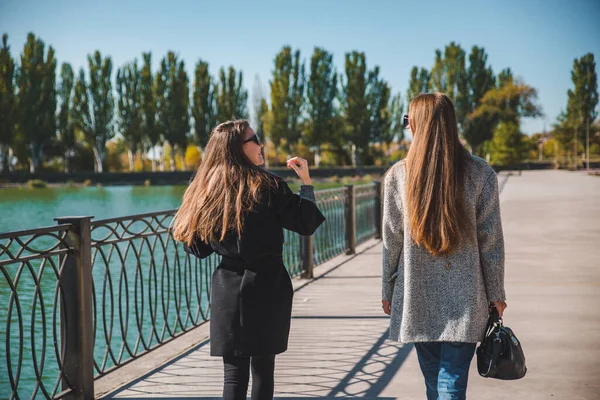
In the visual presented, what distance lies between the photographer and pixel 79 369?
4.11 metres

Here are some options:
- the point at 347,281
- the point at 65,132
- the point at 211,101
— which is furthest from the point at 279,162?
the point at 347,281

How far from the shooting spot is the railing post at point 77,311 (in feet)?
13.2

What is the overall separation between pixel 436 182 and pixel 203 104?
64.3 meters

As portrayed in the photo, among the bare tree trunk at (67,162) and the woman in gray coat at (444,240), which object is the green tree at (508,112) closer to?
the bare tree trunk at (67,162)

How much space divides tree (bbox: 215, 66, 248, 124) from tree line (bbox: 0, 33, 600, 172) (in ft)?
0.30

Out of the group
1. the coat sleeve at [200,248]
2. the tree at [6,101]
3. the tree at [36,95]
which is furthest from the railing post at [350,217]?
the tree at [36,95]

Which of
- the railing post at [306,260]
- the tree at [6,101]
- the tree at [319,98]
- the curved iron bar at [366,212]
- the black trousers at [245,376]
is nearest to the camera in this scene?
the black trousers at [245,376]

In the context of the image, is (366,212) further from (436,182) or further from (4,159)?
(4,159)

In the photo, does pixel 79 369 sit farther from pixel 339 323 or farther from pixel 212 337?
pixel 339 323

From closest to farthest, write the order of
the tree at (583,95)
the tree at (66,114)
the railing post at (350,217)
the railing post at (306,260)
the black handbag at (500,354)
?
1. the black handbag at (500,354)
2. the railing post at (306,260)
3. the railing post at (350,217)
4. the tree at (66,114)
5. the tree at (583,95)

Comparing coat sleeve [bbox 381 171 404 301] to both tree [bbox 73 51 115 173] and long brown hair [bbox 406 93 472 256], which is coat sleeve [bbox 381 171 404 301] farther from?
tree [bbox 73 51 115 173]

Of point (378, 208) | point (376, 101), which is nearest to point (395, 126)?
point (376, 101)

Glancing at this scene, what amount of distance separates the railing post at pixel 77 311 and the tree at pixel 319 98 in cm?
6310

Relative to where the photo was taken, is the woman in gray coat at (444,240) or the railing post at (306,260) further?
the railing post at (306,260)
